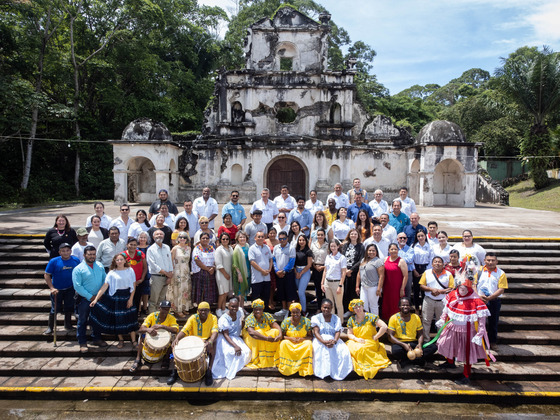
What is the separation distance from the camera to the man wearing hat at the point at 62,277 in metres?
6.46

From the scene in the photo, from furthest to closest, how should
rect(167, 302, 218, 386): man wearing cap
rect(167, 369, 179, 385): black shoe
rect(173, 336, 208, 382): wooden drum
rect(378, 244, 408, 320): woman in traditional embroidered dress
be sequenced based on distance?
rect(378, 244, 408, 320): woman in traditional embroidered dress → rect(167, 302, 218, 386): man wearing cap → rect(167, 369, 179, 385): black shoe → rect(173, 336, 208, 382): wooden drum

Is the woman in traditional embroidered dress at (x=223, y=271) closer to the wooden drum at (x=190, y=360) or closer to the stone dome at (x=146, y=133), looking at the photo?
the wooden drum at (x=190, y=360)

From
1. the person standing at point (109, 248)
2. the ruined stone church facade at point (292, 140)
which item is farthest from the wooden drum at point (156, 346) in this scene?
the ruined stone church facade at point (292, 140)

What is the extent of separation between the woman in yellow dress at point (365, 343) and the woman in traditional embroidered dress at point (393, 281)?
48cm

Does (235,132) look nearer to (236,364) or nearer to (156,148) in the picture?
→ (156,148)

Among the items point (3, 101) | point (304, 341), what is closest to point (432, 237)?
point (304, 341)

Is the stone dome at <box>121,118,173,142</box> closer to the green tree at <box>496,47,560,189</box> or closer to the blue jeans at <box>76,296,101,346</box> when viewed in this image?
the blue jeans at <box>76,296,101,346</box>

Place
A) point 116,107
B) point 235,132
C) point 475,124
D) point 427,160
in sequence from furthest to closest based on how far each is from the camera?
1. point 475,124
2. point 116,107
3. point 235,132
4. point 427,160

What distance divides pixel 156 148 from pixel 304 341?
51.0ft

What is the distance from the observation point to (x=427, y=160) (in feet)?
64.3

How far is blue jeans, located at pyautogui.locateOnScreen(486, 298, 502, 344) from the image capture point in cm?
639

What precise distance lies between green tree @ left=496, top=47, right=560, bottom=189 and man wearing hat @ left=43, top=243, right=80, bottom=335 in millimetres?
26235

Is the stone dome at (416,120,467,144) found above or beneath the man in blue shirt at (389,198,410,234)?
above

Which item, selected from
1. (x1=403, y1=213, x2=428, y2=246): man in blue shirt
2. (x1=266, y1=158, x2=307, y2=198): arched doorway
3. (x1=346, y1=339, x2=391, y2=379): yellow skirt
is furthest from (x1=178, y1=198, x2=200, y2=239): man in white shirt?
(x1=266, y1=158, x2=307, y2=198): arched doorway
